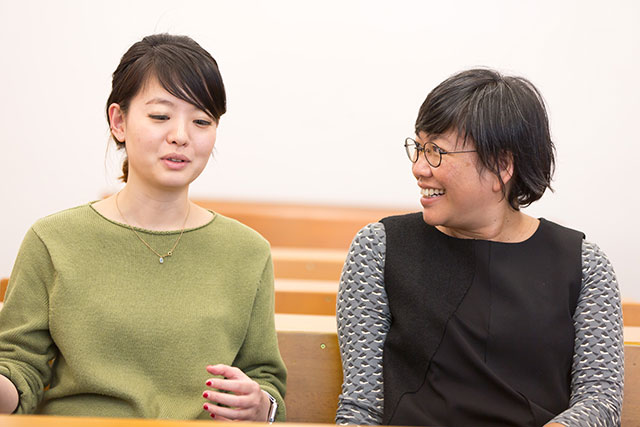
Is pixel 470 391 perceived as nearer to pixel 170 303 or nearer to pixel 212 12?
pixel 170 303

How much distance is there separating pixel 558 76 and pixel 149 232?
2669 millimetres

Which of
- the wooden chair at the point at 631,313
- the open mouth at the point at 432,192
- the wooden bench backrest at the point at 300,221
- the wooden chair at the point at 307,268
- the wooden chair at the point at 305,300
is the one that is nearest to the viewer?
the open mouth at the point at 432,192

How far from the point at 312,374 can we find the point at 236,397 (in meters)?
0.32

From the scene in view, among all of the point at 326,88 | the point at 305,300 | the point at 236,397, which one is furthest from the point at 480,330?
the point at 326,88

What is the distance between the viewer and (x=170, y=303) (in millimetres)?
1206

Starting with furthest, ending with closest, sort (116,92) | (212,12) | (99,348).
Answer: (212,12), (116,92), (99,348)

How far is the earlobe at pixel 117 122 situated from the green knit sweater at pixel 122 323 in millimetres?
134

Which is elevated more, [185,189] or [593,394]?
[185,189]

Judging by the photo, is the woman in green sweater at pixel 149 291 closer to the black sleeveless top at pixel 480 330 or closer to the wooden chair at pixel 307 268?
the black sleeveless top at pixel 480 330

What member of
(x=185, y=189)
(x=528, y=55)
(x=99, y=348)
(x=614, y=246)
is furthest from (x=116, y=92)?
(x=614, y=246)

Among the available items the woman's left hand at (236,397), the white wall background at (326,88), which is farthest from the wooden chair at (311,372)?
the white wall background at (326,88)

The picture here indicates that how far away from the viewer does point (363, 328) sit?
1.26 m

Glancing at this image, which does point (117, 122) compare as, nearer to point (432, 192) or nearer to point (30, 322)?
point (30, 322)

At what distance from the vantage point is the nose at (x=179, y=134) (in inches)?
47.0
